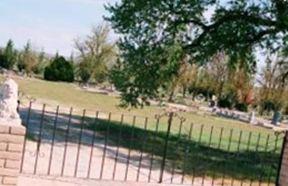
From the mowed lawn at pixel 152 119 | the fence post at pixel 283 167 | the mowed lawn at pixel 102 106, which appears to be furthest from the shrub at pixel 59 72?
the fence post at pixel 283 167

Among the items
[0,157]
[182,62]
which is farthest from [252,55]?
[0,157]

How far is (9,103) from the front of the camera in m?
6.71

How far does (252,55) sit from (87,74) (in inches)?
2015

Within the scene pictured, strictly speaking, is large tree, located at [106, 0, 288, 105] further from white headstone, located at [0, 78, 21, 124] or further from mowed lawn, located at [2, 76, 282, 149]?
white headstone, located at [0, 78, 21, 124]

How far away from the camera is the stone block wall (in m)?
6.51

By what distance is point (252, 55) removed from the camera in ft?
62.4

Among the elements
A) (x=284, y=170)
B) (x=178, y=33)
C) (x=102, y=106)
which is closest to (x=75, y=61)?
(x=102, y=106)

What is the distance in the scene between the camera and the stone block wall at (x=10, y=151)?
6.51 metres

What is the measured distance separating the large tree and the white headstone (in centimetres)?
1077

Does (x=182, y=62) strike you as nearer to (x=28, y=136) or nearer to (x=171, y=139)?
(x=171, y=139)

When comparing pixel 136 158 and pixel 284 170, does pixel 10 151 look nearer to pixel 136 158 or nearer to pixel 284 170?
pixel 284 170

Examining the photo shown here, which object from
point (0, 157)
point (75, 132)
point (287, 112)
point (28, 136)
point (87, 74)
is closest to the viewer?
point (0, 157)

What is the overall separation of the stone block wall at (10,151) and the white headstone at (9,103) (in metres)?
0.15

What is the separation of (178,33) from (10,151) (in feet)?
39.5
